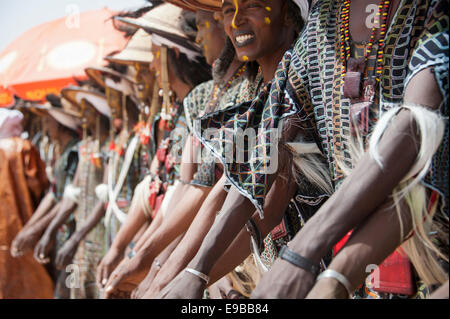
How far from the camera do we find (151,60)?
4.07m

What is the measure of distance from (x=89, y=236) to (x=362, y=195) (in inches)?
165

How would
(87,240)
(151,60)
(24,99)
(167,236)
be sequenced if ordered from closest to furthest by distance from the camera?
(167,236), (151,60), (87,240), (24,99)

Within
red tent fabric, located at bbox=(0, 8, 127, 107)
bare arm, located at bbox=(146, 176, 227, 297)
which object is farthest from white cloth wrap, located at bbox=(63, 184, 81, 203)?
bare arm, located at bbox=(146, 176, 227, 297)

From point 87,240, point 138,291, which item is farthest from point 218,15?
point 87,240

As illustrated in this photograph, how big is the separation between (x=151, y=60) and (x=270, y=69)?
6.40ft

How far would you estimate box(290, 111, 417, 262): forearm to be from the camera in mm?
1286

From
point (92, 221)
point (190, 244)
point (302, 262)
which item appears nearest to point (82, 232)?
point (92, 221)

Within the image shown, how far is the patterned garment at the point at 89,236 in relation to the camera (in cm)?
512

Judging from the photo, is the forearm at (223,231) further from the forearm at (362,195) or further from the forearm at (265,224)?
the forearm at (362,195)

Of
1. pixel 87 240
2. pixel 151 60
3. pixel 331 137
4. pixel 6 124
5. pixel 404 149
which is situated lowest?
pixel 87 240

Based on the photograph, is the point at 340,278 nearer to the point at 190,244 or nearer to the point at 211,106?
the point at 190,244

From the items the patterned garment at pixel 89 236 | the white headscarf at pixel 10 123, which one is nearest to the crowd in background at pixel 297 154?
the patterned garment at pixel 89 236
